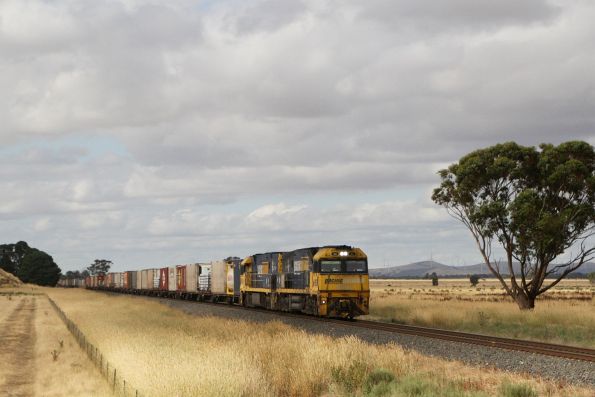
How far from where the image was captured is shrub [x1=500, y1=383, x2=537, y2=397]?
13781 millimetres

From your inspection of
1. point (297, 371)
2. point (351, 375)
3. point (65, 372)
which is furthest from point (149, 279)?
point (351, 375)

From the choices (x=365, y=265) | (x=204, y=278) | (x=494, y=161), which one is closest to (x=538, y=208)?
(x=494, y=161)

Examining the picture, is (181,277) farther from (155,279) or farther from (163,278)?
(155,279)

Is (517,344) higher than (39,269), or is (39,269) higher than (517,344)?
(39,269)

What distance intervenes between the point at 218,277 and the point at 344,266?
985 inches

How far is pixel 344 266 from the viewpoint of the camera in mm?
34031

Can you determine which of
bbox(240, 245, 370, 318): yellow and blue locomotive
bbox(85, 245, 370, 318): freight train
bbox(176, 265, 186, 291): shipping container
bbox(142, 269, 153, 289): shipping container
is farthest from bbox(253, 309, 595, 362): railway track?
bbox(142, 269, 153, 289): shipping container

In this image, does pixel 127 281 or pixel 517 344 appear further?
pixel 127 281

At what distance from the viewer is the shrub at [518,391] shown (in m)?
13.8

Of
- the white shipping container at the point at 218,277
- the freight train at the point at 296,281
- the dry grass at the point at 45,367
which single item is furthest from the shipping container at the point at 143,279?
the dry grass at the point at 45,367

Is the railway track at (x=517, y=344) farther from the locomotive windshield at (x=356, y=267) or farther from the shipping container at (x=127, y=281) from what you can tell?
the shipping container at (x=127, y=281)

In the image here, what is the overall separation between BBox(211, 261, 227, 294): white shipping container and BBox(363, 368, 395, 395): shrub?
39143 millimetres

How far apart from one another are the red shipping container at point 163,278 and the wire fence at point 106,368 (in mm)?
36368

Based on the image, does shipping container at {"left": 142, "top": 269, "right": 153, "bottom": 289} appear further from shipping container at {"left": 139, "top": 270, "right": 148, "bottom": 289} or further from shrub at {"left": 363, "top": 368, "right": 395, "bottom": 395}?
shrub at {"left": 363, "top": 368, "right": 395, "bottom": 395}
